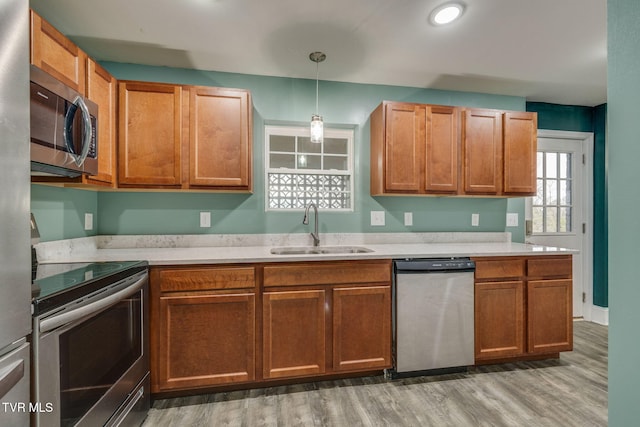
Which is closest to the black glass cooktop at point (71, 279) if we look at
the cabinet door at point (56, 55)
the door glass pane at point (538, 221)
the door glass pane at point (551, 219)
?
the cabinet door at point (56, 55)

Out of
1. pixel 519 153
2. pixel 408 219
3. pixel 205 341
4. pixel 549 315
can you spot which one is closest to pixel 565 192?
pixel 519 153

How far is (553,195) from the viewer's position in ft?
11.5

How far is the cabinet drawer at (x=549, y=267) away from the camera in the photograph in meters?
2.42

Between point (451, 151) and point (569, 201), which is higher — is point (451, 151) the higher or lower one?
the higher one

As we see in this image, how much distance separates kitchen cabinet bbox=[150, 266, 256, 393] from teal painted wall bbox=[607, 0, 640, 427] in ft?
5.72

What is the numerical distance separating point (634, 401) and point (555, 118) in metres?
3.65

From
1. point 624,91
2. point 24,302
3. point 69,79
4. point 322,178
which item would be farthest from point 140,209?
point 624,91

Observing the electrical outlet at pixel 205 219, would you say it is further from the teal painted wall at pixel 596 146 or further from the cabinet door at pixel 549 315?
the teal painted wall at pixel 596 146

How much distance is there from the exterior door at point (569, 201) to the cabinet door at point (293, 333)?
9.46 ft

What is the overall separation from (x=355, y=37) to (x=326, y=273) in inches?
66.6

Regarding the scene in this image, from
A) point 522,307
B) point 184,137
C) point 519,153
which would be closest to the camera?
point 184,137

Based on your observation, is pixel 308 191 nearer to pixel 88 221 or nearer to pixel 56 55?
pixel 88 221

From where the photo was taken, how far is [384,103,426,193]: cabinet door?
259 cm

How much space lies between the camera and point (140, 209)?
2.55 m
